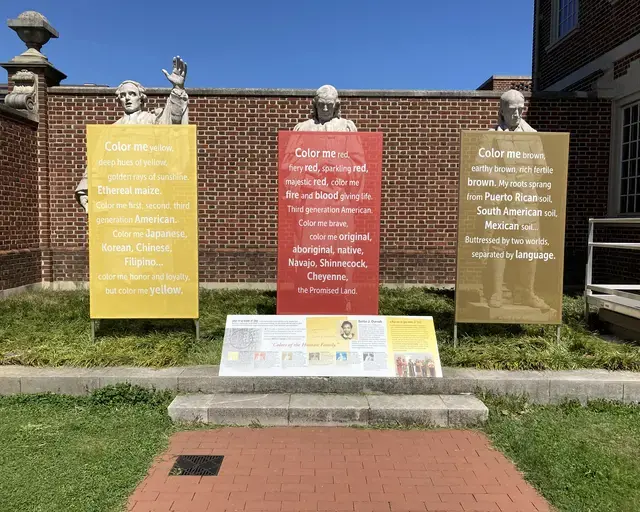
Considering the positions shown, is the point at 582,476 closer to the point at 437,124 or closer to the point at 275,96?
the point at 437,124

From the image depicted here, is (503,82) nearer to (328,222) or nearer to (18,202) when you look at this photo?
(328,222)

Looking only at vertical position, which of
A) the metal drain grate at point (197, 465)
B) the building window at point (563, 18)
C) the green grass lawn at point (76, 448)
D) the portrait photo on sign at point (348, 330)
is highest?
the building window at point (563, 18)

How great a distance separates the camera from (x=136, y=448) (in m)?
3.64

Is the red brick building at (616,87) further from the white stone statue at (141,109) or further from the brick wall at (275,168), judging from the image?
the white stone statue at (141,109)

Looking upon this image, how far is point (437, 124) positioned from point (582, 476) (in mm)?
7377

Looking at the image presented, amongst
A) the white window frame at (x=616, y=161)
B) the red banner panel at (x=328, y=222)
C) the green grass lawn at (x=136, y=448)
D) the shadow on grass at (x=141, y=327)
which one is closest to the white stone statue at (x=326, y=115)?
Result: the red banner panel at (x=328, y=222)

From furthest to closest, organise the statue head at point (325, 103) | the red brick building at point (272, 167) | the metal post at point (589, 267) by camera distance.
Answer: the red brick building at point (272, 167), the metal post at point (589, 267), the statue head at point (325, 103)

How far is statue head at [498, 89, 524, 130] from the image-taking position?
5652 millimetres

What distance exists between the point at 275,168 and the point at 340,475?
7.05 meters

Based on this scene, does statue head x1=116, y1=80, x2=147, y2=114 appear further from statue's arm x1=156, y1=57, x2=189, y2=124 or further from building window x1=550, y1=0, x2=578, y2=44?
building window x1=550, y1=0, x2=578, y2=44

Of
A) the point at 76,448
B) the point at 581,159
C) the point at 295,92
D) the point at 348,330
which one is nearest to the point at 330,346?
the point at 348,330

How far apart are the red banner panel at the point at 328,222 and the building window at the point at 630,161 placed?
21.5 ft

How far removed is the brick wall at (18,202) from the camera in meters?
8.28

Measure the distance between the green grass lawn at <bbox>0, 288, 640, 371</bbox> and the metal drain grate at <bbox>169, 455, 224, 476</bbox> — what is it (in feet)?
4.50
